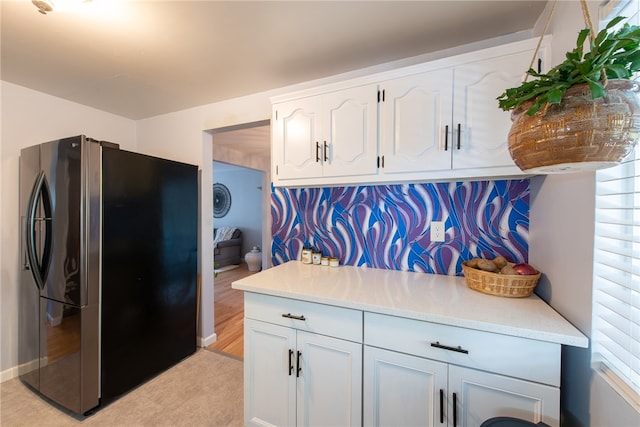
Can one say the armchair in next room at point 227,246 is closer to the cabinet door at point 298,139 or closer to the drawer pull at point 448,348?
the cabinet door at point 298,139

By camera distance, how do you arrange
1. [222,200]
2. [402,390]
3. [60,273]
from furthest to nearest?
1. [222,200]
2. [60,273]
3. [402,390]

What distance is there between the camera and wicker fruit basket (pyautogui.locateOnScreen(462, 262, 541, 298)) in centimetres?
119

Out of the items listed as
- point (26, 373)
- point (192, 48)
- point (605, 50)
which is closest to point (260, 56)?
point (192, 48)

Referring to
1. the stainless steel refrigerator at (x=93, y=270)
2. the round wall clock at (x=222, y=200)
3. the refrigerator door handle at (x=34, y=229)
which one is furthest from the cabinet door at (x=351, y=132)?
the round wall clock at (x=222, y=200)

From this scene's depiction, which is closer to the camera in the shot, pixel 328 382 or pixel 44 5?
pixel 44 5

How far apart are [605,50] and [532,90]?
0.44 feet

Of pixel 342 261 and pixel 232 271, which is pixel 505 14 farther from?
pixel 232 271

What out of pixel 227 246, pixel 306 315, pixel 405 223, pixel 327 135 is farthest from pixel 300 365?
pixel 227 246

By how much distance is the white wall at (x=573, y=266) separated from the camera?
0.82 metres

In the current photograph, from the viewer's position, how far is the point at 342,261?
191 cm

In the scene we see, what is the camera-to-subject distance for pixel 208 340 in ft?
8.33

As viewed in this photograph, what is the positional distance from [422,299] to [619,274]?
641 millimetres

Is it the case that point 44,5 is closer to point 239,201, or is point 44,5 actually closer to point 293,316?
point 293,316

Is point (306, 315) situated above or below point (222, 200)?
below
